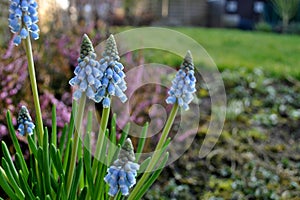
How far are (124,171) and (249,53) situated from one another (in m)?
6.38

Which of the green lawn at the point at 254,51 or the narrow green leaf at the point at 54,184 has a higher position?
the narrow green leaf at the point at 54,184

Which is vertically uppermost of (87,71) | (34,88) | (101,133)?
(87,71)

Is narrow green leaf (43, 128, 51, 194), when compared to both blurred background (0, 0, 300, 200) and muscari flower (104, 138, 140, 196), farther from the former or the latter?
blurred background (0, 0, 300, 200)

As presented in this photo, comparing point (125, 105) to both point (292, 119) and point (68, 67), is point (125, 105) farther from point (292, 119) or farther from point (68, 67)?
point (292, 119)

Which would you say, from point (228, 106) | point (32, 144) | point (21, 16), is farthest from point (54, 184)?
point (228, 106)

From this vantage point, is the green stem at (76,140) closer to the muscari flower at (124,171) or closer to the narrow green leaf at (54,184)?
the narrow green leaf at (54,184)

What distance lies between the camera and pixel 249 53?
7.43 meters

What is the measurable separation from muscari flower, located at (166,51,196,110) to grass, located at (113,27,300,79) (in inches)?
121

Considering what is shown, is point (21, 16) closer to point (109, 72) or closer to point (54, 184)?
point (109, 72)

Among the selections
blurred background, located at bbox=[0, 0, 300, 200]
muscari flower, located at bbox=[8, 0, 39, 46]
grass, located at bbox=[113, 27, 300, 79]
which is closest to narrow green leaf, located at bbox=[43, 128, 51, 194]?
muscari flower, located at bbox=[8, 0, 39, 46]

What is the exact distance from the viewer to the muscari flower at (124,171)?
4.43ft

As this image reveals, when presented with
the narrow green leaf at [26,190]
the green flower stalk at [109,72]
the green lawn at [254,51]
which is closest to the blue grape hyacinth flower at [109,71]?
the green flower stalk at [109,72]

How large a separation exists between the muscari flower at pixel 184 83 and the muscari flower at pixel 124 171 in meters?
0.32

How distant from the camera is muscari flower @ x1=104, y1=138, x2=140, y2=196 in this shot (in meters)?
1.35
